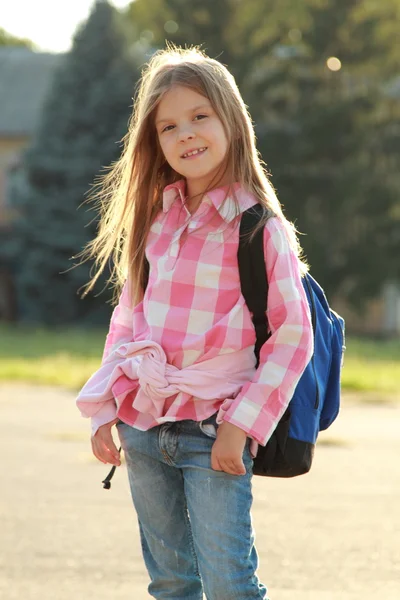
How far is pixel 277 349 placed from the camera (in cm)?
333

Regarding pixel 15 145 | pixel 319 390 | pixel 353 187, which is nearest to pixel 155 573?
pixel 319 390

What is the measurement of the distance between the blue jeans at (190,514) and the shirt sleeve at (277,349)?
129 mm

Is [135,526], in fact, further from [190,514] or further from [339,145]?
[339,145]

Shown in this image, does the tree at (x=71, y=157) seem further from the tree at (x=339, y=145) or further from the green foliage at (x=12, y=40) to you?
the green foliage at (x=12, y=40)

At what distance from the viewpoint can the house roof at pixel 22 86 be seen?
40.3 m

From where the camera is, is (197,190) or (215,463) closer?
(215,463)

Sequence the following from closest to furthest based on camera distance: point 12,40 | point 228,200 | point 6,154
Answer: point 228,200 < point 6,154 < point 12,40

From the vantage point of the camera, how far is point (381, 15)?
113 feet

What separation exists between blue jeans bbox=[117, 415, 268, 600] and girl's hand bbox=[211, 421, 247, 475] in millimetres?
43

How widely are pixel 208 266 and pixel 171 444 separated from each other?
480mm

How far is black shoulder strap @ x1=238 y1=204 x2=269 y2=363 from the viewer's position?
338 centimetres

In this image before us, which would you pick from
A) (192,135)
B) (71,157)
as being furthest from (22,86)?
(192,135)

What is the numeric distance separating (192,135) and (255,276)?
442 mm

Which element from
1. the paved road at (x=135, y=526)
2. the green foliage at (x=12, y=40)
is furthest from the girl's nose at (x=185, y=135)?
the green foliage at (x=12, y=40)
